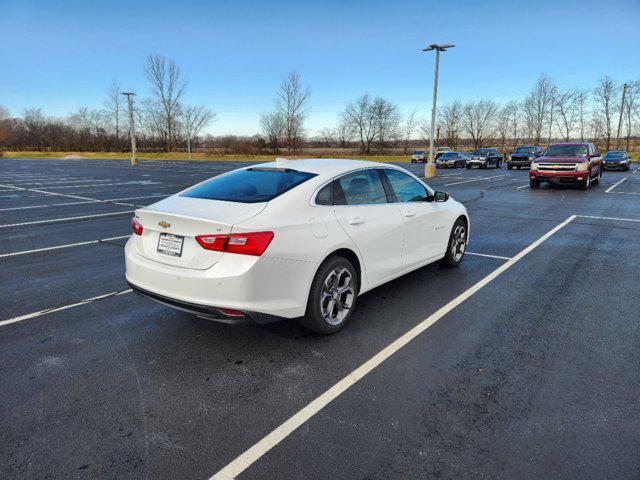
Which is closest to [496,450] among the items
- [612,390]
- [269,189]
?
[612,390]

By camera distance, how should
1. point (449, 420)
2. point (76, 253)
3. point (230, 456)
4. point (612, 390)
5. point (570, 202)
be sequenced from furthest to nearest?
point (570, 202)
point (76, 253)
point (612, 390)
point (449, 420)
point (230, 456)

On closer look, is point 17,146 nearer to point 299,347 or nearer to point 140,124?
point 140,124

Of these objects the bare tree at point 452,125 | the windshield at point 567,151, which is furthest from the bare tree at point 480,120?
the windshield at point 567,151

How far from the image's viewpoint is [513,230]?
948cm

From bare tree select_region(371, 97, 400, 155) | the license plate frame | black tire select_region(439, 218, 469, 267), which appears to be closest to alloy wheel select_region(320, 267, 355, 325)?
the license plate frame

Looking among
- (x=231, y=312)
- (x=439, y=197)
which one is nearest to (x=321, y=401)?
(x=231, y=312)

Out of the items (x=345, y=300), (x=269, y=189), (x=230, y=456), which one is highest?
(x=269, y=189)

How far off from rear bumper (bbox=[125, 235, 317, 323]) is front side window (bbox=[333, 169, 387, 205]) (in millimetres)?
899

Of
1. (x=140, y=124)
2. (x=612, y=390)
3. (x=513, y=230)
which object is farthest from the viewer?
(x=140, y=124)

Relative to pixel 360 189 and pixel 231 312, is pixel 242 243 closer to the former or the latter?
pixel 231 312

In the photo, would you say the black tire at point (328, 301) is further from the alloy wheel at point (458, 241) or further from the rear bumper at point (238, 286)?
the alloy wheel at point (458, 241)

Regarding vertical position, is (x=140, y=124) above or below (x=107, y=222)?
above

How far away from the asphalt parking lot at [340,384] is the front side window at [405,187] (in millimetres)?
1137

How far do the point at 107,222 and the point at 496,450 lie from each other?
9.92 metres
